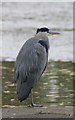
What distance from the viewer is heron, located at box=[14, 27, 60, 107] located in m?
6.76

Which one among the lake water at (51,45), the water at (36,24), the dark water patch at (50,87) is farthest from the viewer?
the water at (36,24)

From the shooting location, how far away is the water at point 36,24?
14337 mm

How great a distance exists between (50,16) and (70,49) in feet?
26.1

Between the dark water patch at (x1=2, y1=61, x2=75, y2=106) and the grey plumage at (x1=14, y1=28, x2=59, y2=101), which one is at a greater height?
the grey plumage at (x1=14, y1=28, x2=59, y2=101)

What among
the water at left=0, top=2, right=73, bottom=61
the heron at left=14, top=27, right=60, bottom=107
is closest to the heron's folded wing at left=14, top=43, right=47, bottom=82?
the heron at left=14, top=27, right=60, bottom=107

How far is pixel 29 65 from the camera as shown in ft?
22.5

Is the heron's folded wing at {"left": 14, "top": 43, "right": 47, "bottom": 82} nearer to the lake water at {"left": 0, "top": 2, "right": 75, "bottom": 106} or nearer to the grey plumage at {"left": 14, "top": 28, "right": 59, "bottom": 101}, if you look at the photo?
the grey plumage at {"left": 14, "top": 28, "right": 59, "bottom": 101}

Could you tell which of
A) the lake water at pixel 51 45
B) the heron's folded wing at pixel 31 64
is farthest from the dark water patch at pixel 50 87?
the heron's folded wing at pixel 31 64

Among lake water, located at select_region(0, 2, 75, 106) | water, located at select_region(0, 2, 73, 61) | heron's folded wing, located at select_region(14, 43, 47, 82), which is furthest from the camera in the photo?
water, located at select_region(0, 2, 73, 61)

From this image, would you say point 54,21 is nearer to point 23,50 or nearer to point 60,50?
point 60,50

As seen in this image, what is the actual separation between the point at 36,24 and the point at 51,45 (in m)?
4.34

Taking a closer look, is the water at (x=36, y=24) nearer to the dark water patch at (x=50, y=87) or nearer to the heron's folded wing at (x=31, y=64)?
the dark water patch at (x=50, y=87)

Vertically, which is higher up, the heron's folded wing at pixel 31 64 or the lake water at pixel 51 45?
the heron's folded wing at pixel 31 64

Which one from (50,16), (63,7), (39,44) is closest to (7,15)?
(50,16)
